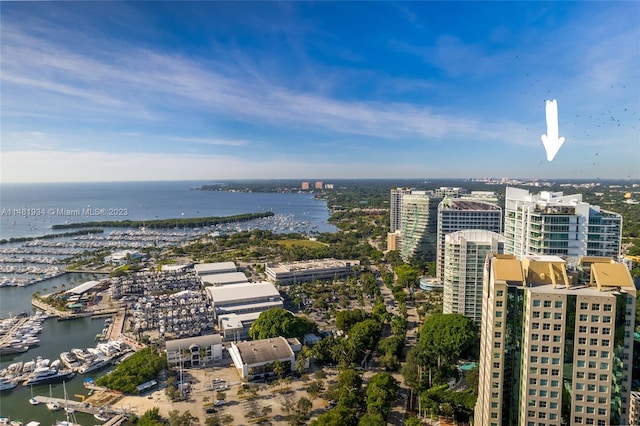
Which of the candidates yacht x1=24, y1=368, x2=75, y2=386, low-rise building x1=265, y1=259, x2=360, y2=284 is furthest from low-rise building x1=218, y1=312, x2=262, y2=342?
low-rise building x1=265, y1=259, x2=360, y2=284

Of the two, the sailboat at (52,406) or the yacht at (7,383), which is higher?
the yacht at (7,383)

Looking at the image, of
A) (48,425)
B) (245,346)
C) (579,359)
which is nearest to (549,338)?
(579,359)

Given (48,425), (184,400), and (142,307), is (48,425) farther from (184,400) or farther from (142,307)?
(142,307)

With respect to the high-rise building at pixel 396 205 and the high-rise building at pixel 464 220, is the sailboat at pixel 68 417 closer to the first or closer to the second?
the high-rise building at pixel 464 220

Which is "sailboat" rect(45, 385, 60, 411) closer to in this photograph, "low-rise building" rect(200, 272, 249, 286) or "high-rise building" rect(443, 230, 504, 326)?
"low-rise building" rect(200, 272, 249, 286)

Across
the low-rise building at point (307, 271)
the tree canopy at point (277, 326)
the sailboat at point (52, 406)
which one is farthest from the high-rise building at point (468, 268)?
the sailboat at point (52, 406)

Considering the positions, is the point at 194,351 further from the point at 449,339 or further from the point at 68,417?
the point at 449,339
